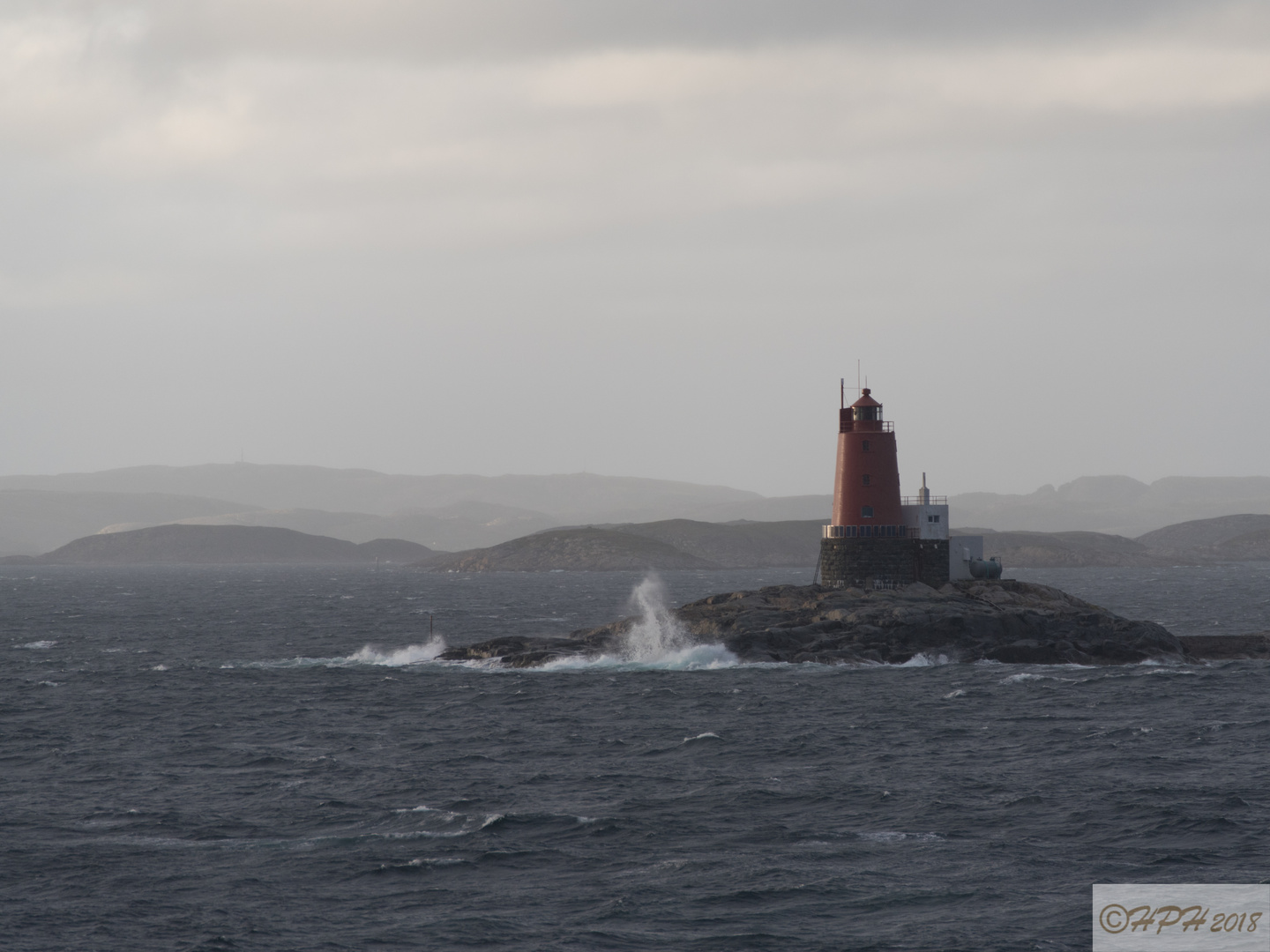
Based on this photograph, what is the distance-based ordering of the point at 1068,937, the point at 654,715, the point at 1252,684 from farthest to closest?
the point at 1252,684 → the point at 654,715 → the point at 1068,937

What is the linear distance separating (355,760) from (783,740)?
51.1ft

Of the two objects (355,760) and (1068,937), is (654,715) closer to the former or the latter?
(355,760)

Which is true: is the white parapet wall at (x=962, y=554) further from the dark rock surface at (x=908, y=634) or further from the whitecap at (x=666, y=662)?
the whitecap at (x=666, y=662)

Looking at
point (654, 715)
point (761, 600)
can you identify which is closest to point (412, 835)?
point (654, 715)

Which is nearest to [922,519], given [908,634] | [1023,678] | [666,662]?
[908,634]

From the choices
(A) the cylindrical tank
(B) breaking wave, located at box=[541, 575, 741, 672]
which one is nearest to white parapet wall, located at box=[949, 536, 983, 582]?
(A) the cylindrical tank

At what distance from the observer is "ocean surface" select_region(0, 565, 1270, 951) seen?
27.9 m

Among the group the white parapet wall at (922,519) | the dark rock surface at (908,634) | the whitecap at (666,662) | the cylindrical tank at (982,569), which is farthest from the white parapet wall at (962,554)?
the whitecap at (666,662)

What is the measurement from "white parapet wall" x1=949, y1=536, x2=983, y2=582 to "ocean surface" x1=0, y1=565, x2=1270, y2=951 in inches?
596

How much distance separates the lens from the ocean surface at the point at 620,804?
2789 cm

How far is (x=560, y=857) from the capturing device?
3269 centimetres

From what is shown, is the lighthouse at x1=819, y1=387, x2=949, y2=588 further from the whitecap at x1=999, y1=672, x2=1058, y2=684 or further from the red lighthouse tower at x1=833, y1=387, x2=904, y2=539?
the whitecap at x1=999, y1=672, x2=1058, y2=684

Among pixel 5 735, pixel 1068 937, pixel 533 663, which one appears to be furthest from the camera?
pixel 533 663

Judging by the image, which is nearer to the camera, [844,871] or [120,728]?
[844,871]
